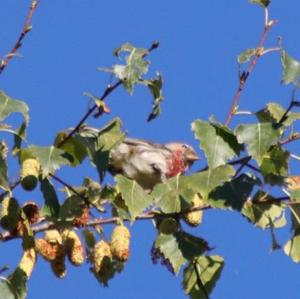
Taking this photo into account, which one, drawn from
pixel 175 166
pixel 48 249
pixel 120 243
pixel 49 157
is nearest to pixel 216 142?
pixel 120 243

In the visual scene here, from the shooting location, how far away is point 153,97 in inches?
161

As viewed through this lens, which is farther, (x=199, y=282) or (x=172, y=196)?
(x=199, y=282)

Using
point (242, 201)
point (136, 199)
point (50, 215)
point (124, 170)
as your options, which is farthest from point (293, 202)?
point (124, 170)

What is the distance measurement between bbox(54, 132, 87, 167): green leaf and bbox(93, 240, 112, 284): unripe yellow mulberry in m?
0.34

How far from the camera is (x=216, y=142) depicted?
3.84 meters

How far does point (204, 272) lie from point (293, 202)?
0.49 meters

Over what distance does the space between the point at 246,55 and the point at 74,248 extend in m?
0.98

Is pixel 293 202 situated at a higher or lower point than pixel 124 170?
higher

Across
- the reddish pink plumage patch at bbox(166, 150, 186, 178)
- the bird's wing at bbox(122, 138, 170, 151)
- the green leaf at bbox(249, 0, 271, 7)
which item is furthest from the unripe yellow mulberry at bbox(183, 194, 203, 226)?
the bird's wing at bbox(122, 138, 170, 151)

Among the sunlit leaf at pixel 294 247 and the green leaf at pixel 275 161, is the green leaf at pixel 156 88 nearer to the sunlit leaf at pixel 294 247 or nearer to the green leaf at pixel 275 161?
the green leaf at pixel 275 161

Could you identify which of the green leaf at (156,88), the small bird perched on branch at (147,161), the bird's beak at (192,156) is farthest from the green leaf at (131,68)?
the bird's beak at (192,156)

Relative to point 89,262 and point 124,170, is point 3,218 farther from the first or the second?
point 124,170

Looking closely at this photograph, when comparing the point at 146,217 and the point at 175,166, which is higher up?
the point at 146,217

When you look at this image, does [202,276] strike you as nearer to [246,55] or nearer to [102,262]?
[102,262]
